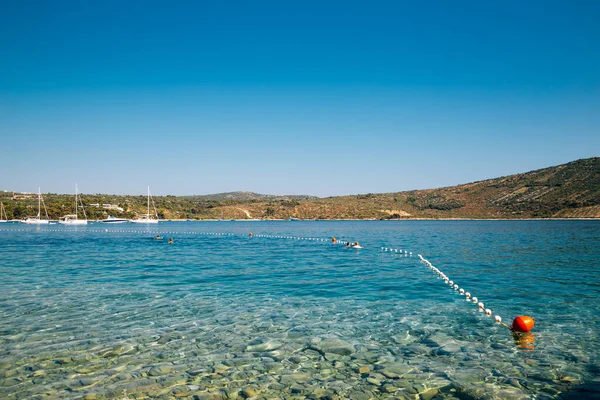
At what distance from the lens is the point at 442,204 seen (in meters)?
166

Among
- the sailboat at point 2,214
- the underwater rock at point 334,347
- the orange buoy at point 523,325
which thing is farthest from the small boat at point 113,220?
the orange buoy at point 523,325

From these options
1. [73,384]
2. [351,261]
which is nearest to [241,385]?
[73,384]

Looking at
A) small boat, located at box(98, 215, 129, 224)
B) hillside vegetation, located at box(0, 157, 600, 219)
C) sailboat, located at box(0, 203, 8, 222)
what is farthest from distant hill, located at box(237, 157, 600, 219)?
sailboat, located at box(0, 203, 8, 222)

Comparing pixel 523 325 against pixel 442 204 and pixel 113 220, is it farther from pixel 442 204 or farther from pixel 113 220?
pixel 442 204

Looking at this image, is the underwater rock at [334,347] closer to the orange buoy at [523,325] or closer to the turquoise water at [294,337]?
the turquoise water at [294,337]

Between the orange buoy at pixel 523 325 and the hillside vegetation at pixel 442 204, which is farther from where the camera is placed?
the hillside vegetation at pixel 442 204

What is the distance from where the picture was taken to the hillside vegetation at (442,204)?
129 meters

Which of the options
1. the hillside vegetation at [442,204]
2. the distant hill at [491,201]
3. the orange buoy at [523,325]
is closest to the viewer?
the orange buoy at [523,325]

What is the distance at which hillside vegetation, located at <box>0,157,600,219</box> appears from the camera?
5089 inches

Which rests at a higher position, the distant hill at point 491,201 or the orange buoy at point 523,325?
the distant hill at point 491,201

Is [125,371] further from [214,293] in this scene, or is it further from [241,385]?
[214,293]

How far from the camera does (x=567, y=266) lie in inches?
1107

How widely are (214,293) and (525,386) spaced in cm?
1323

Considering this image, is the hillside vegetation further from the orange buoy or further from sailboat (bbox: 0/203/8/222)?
the orange buoy
